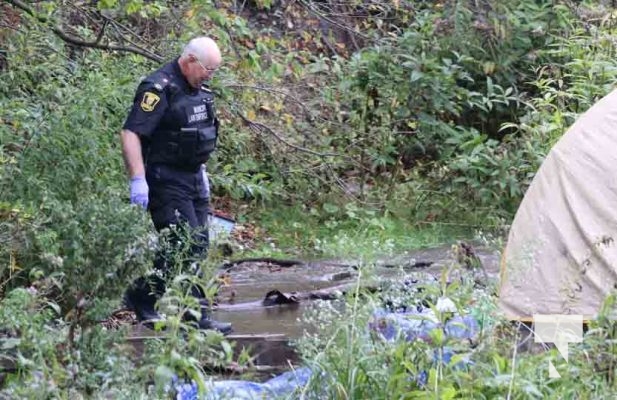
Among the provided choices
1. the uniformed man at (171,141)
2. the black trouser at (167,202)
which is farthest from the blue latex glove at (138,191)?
the black trouser at (167,202)

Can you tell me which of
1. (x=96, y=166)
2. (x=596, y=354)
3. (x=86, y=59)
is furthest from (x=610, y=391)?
(x=86, y=59)

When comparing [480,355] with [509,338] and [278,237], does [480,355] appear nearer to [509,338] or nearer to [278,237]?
[509,338]

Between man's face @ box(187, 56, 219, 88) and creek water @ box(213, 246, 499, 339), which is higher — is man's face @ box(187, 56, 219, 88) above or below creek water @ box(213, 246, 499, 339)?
above

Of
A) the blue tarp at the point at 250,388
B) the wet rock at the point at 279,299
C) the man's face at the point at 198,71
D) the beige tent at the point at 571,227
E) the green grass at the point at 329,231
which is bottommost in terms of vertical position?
the green grass at the point at 329,231

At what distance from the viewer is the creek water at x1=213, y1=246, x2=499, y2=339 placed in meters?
7.66

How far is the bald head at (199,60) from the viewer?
274 inches

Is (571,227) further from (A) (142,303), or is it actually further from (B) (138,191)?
(A) (142,303)

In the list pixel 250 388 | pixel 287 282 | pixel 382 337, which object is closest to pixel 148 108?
pixel 250 388

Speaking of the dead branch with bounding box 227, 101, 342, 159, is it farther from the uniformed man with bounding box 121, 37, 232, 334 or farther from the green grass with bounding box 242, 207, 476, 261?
the uniformed man with bounding box 121, 37, 232, 334

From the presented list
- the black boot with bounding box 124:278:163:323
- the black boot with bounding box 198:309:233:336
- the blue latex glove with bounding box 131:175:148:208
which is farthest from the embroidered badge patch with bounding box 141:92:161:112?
the black boot with bounding box 198:309:233:336

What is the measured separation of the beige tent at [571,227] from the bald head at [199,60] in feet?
6.47

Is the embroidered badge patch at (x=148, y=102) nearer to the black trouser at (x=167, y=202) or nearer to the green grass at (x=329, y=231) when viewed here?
the black trouser at (x=167, y=202)

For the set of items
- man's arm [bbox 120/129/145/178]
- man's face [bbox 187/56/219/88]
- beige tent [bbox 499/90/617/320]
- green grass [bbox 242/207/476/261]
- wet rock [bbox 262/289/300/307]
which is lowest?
green grass [bbox 242/207/476/261]

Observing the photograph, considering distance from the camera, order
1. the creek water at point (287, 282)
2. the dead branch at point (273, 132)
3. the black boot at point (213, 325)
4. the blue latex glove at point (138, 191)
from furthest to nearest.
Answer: the dead branch at point (273, 132), the creek water at point (287, 282), the blue latex glove at point (138, 191), the black boot at point (213, 325)
